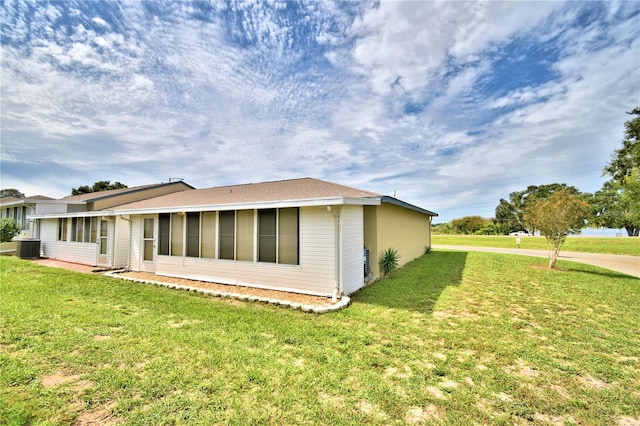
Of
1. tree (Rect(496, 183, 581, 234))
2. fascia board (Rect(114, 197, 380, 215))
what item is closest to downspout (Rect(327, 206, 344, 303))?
fascia board (Rect(114, 197, 380, 215))

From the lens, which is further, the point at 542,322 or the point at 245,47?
the point at 245,47

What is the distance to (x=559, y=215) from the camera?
1052 cm

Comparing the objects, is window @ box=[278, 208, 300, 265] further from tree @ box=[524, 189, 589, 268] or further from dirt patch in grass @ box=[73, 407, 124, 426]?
tree @ box=[524, 189, 589, 268]

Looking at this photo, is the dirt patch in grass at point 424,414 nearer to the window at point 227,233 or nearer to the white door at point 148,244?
the window at point 227,233

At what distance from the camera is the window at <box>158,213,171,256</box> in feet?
31.3

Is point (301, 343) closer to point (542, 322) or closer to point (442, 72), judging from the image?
point (542, 322)

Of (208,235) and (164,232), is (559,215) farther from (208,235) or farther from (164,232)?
(164,232)

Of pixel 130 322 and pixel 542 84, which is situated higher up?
pixel 542 84

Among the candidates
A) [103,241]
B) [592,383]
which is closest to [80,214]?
[103,241]

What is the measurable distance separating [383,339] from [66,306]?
22.6 feet

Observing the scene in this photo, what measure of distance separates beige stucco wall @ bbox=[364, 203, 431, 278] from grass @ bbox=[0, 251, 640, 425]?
2395 mm

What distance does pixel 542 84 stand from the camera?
11.5m

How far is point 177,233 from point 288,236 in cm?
471

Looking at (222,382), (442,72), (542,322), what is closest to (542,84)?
(442,72)
